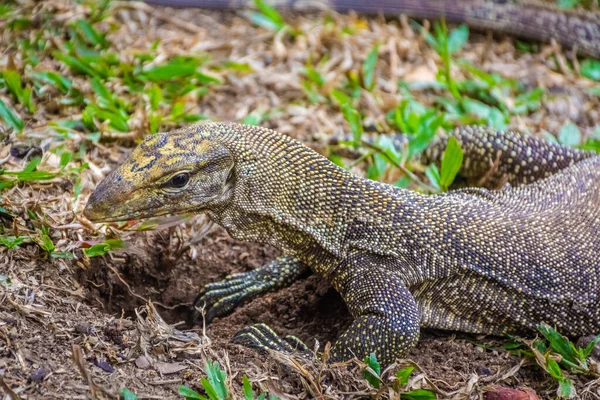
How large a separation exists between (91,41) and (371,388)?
4.41 metres

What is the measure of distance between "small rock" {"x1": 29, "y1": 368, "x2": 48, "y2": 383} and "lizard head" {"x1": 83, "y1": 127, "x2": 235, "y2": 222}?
934mm

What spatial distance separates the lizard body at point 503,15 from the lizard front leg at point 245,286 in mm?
3927

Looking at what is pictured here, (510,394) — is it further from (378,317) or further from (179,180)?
(179,180)

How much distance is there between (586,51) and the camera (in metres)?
7.94

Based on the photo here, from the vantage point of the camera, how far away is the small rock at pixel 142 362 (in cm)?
364

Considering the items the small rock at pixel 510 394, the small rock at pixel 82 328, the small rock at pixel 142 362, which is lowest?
the small rock at pixel 510 394

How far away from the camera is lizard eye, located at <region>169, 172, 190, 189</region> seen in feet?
13.1

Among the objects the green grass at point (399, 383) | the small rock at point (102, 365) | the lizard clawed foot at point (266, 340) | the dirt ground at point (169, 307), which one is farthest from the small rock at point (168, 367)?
the green grass at point (399, 383)

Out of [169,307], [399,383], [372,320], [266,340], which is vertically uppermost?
[372,320]

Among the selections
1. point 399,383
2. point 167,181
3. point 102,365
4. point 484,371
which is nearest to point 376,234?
point 399,383

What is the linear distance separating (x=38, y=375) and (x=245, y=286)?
172 cm

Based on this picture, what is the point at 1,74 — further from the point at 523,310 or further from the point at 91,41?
the point at 523,310

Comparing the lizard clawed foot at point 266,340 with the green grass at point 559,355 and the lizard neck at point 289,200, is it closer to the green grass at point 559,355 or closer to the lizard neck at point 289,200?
the lizard neck at point 289,200

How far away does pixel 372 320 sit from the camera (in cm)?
400
